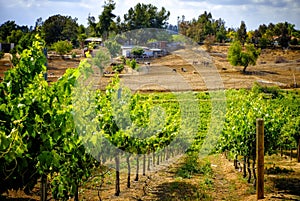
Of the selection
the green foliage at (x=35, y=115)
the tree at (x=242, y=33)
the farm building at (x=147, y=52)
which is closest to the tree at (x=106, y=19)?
the farm building at (x=147, y=52)

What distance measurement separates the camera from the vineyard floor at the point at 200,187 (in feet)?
27.0

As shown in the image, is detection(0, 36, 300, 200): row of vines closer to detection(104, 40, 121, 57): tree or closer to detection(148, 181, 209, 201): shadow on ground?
detection(148, 181, 209, 201): shadow on ground

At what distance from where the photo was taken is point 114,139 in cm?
A: 792

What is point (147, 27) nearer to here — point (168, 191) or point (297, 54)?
point (297, 54)

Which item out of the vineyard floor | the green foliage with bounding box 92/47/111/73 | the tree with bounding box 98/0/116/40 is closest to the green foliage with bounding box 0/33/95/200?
the vineyard floor

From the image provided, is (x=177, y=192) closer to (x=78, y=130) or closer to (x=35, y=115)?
(x=78, y=130)

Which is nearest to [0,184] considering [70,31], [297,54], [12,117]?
[12,117]

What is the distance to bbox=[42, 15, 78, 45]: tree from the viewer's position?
2717 inches

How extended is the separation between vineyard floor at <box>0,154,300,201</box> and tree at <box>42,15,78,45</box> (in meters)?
60.6

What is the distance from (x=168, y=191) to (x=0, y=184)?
15.8ft

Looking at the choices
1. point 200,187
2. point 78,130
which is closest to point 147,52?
point 200,187

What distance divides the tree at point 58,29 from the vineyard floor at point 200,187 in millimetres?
60617

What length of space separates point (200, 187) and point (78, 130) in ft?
13.8

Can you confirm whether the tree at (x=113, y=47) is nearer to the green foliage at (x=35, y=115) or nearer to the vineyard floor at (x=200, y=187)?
the vineyard floor at (x=200, y=187)
